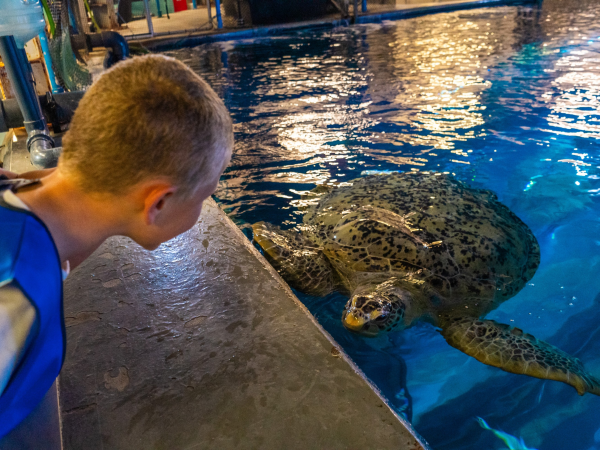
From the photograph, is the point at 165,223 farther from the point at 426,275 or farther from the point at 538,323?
the point at 538,323

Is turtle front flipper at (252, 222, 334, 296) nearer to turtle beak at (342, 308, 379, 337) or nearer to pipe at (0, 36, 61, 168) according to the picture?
turtle beak at (342, 308, 379, 337)

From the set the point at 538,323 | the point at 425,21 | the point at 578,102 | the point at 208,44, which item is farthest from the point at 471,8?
the point at 538,323

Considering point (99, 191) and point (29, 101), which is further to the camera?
point (29, 101)

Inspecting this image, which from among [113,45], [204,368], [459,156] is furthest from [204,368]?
[113,45]

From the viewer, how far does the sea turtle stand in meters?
2.38

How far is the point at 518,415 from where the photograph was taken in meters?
2.05

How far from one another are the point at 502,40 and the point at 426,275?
10105mm

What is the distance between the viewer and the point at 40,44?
524 centimetres

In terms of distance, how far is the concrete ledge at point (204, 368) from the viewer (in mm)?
1336

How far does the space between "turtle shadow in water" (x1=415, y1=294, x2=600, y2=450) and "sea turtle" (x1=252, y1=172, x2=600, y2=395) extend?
0.14 metres

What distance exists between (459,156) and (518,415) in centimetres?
317

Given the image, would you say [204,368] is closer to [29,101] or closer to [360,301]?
[360,301]

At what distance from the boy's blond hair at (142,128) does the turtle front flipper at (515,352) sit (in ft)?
6.17

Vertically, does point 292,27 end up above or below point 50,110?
above
